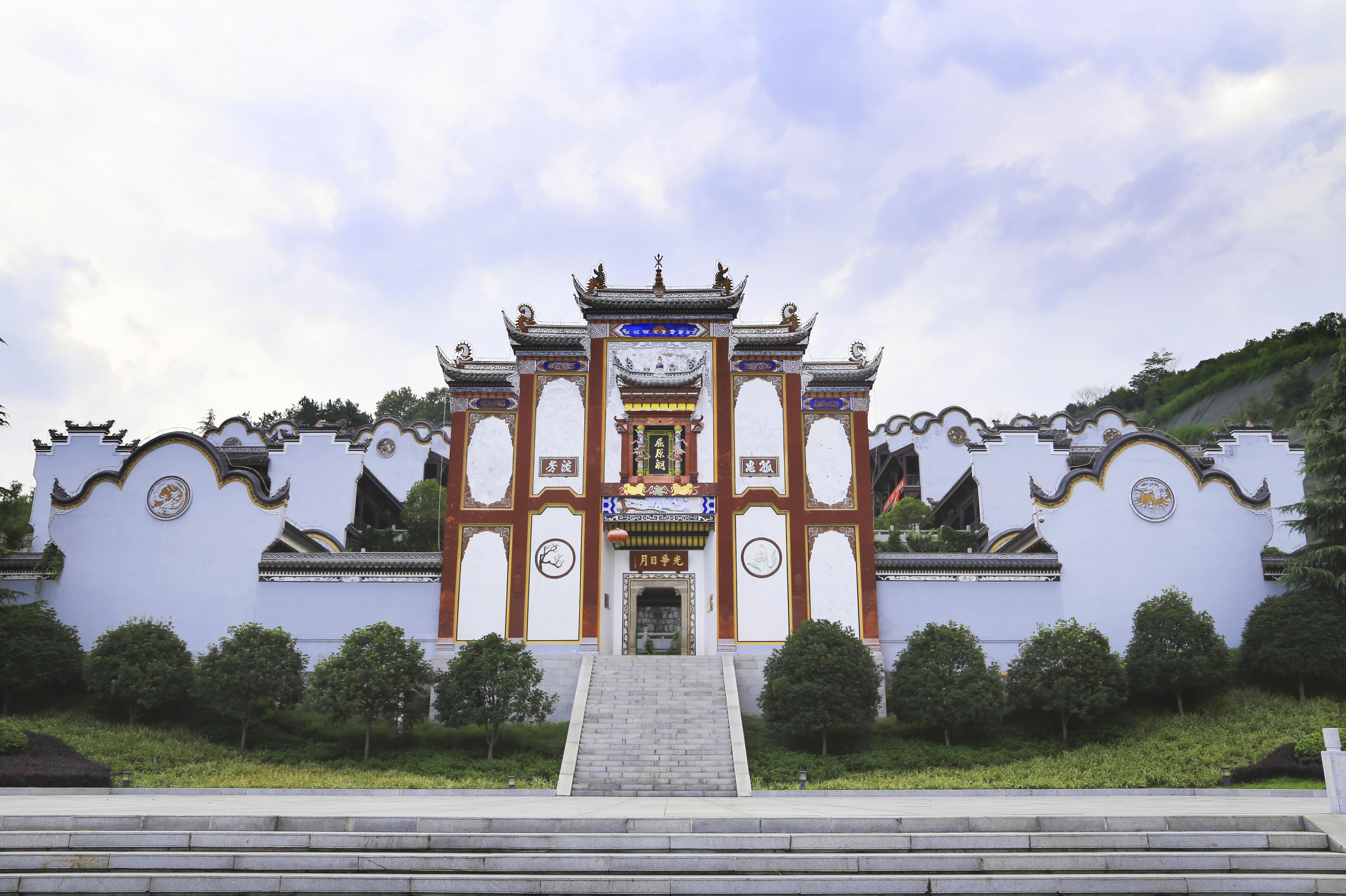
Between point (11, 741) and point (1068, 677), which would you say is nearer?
point (11, 741)

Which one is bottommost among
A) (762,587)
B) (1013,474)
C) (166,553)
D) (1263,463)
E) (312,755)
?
(312,755)

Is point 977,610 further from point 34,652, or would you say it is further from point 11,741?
point 34,652

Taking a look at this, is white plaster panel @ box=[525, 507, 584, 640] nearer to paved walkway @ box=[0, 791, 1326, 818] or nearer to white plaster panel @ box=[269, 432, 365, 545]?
paved walkway @ box=[0, 791, 1326, 818]

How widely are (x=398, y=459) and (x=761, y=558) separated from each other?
18.2 meters

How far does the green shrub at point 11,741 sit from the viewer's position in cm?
1503

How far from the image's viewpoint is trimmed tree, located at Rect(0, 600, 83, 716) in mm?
17922

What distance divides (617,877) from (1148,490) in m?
17.5

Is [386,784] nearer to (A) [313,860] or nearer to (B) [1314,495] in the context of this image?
(A) [313,860]

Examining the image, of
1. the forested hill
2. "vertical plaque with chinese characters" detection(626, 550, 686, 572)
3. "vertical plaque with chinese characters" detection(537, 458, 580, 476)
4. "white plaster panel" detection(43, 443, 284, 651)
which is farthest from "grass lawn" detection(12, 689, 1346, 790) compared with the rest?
the forested hill

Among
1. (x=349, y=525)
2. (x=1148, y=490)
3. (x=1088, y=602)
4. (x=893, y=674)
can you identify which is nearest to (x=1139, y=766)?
(x=893, y=674)

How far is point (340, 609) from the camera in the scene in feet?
69.1

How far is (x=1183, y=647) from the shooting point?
17.6 meters

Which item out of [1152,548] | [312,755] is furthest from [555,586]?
[1152,548]

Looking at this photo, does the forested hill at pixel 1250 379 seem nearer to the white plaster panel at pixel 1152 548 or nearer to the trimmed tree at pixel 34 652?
the white plaster panel at pixel 1152 548
